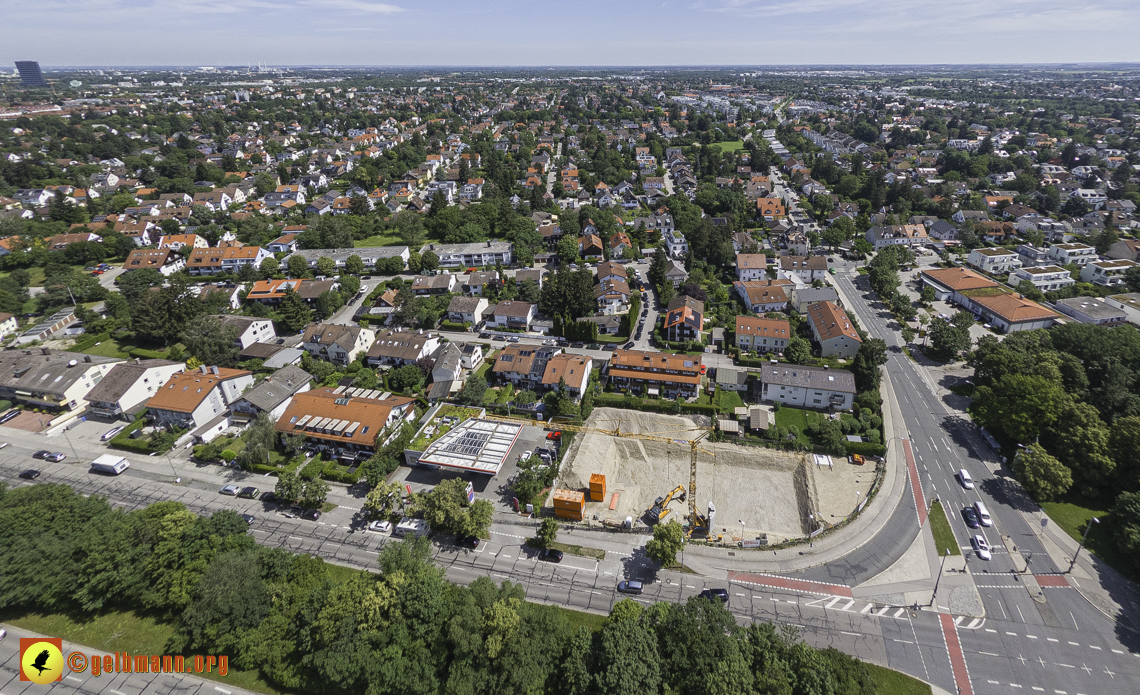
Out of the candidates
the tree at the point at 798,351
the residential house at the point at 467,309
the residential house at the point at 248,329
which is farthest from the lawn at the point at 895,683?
the residential house at the point at 248,329

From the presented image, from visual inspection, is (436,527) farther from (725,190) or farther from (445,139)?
(445,139)

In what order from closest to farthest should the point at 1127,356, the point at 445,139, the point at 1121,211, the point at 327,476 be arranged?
the point at 327,476, the point at 1127,356, the point at 1121,211, the point at 445,139

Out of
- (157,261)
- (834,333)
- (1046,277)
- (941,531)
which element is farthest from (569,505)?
(157,261)

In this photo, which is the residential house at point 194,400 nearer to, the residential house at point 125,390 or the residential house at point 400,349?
the residential house at point 125,390

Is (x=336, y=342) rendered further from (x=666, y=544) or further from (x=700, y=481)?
(x=666, y=544)

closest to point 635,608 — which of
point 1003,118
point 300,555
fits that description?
point 300,555
